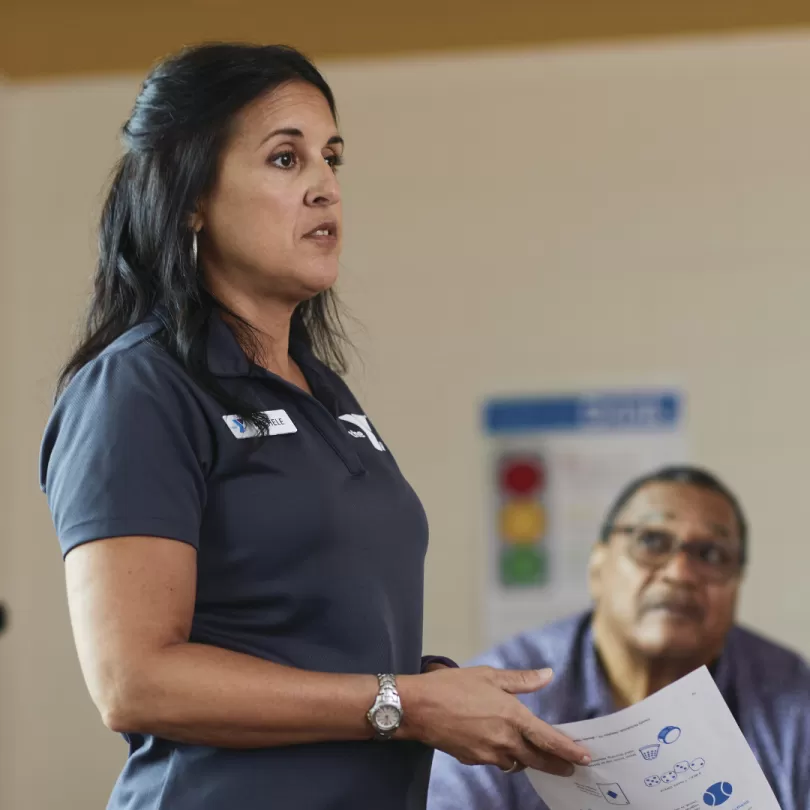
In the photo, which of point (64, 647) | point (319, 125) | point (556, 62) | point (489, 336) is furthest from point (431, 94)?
point (319, 125)

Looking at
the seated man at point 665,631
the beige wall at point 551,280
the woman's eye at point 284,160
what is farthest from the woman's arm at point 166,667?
the beige wall at point 551,280

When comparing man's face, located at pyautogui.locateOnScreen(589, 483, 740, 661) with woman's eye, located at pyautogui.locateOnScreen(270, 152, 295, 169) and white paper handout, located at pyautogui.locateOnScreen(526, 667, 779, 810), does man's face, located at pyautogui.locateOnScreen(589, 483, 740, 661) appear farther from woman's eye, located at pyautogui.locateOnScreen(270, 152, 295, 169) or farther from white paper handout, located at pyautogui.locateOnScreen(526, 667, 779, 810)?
woman's eye, located at pyautogui.locateOnScreen(270, 152, 295, 169)

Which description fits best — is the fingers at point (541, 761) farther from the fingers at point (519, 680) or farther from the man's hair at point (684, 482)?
the man's hair at point (684, 482)

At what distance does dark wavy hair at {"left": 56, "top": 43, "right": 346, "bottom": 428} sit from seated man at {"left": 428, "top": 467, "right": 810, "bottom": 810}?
1.11m

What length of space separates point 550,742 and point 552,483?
7.40ft

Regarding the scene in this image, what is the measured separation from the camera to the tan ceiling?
11.1 ft

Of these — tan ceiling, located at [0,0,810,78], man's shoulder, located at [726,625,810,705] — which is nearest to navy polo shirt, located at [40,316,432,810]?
man's shoulder, located at [726,625,810,705]

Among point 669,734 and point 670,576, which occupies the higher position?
point 670,576

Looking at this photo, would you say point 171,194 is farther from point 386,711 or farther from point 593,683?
point 593,683

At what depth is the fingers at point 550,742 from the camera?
44.4 inches

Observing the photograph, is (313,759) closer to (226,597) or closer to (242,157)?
(226,597)

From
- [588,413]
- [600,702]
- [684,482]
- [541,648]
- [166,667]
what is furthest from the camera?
[588,413]

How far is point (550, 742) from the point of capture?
1.17 m

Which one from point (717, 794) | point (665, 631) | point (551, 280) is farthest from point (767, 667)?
point (551, 280)
